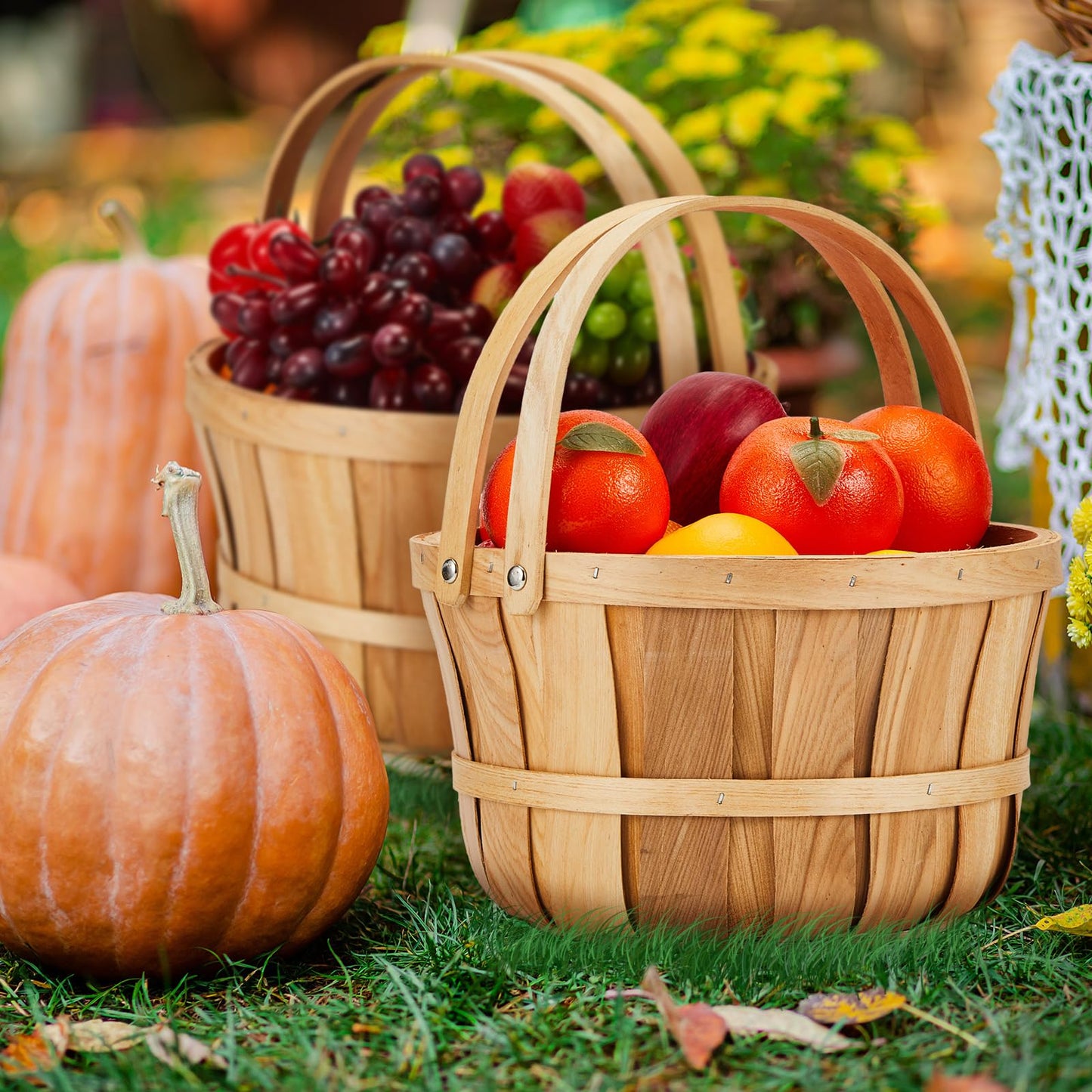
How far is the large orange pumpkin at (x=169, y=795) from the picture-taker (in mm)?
1289

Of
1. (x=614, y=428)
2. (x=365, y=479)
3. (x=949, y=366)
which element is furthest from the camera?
(x=365, y=479)

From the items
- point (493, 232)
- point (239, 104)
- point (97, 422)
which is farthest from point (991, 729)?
point (239, 104)

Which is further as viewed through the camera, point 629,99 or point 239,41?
point 239,41

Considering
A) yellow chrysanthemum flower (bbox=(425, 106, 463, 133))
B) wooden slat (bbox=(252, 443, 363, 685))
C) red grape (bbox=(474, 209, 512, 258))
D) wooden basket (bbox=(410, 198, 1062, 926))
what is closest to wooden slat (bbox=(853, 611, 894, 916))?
wooden basket (bbox=(410, 198, 1062, 926))

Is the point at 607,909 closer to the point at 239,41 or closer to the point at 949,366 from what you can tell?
the point at 949,366

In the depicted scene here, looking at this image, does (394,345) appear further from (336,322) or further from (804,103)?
(804,103)

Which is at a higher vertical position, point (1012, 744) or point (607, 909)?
point (1012, 744)

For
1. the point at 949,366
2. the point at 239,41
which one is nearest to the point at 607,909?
the point at 949,366

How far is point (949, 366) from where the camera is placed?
162cm

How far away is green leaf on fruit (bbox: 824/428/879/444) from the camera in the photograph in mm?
1415

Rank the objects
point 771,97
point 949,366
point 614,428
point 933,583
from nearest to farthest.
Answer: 1. point 933,583
2. point 614,428
3. point 949,366
4. point 771,97

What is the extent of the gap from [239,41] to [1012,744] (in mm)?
5266

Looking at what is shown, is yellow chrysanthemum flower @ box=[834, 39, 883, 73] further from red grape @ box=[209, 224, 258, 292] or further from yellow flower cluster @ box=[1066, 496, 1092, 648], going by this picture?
A: yellow flower cluster @ box=[1066, 496, 1092, 648]

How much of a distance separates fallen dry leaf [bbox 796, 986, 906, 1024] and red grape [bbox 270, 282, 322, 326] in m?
1.26
